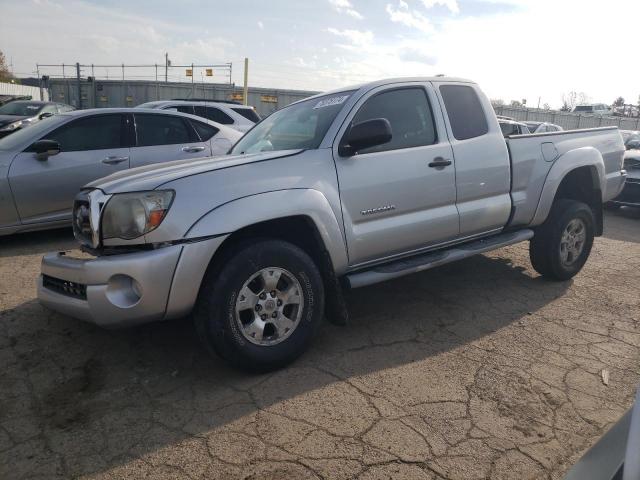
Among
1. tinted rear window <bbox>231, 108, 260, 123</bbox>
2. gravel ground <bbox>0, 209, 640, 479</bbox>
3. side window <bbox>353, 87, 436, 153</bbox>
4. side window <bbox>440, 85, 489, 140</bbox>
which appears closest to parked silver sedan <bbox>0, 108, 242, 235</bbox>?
gravel ground <bbox>0, 209, 640, 479</bbox>

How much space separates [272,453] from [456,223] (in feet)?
7.92

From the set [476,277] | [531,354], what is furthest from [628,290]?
[531,354]

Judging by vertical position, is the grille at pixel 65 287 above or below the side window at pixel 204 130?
below

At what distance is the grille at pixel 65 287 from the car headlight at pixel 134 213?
0.35 m

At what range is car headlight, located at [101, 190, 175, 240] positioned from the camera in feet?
9.36

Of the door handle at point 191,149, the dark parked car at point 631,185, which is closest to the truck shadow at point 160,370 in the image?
the door handle at point 191,149

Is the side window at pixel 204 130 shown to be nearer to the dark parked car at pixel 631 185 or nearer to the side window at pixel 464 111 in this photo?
the side window at pixel 464 111

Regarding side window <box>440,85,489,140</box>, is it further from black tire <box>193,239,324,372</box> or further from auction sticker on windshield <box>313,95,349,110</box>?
black tire <box>193,239,324,372</box>

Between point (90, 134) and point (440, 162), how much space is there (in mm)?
4317

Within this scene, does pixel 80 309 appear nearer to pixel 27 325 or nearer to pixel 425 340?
pixel 27 325

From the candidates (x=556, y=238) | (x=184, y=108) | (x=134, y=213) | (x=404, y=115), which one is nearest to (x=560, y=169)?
(x=556, y=238)

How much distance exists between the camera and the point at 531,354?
11.5 ft

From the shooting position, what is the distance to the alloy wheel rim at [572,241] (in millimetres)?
4916

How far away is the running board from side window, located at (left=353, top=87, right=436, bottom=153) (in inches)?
34.2
